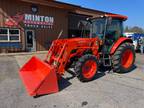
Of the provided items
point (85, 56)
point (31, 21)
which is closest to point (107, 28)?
point (85, 56)

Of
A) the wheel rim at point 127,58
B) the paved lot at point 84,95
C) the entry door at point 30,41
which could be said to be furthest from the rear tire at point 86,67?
the entry door at point 30,41

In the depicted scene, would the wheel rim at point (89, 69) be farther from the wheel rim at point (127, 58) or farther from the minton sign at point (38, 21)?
the minton sign at point (38, 21)

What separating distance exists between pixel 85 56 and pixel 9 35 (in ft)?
34.9

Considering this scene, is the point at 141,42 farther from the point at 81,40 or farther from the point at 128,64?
the point at 81,40

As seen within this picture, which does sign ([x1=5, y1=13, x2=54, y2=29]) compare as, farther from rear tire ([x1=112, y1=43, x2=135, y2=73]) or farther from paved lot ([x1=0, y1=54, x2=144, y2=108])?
rear tire ([x1=112, y1=43, x2=135, y2=73])

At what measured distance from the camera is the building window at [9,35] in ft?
48.3

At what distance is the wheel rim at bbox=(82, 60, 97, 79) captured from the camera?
6289 mm

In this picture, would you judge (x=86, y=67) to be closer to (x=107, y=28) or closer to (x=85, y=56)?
(x=85, y=56)

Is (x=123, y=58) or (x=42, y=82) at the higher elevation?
(x=123, y=58)

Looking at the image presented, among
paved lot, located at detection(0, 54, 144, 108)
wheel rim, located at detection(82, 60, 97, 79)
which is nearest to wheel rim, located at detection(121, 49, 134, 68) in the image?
paved lot, located at detection(0, 54, 144, 108)

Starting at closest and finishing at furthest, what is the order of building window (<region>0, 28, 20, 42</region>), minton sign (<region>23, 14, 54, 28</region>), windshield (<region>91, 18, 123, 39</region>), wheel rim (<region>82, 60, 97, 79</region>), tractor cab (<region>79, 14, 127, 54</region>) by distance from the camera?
wheel rim (<region>82, 60, 97, 79</region>), tractor cab (<region>79, 14, 127, 54</region>), windshield (<region>91, 18, 123, 39</region>), building window (<region>0, 28, 20, 42</region>), minton sign (<region>23, 14, 54, 28</region>)

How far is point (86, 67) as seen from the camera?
6320 millimetres

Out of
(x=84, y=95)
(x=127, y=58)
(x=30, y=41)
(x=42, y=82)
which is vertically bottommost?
(x=84, y=95)

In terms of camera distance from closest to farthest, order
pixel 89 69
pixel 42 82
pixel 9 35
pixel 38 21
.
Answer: pixel 42 82, pixel 89 69, pixel 9 35, pixel 38 21
